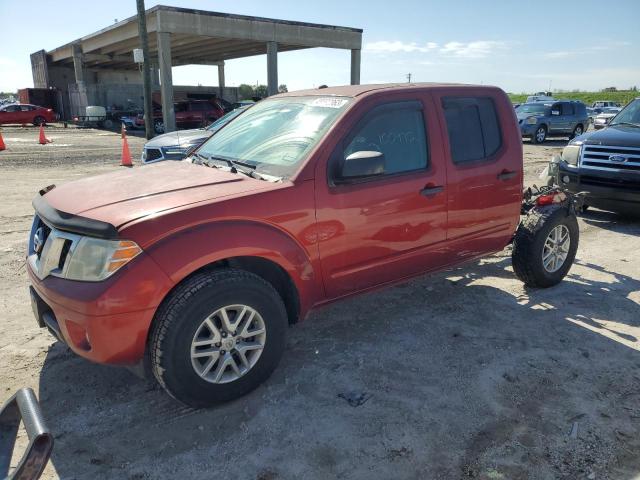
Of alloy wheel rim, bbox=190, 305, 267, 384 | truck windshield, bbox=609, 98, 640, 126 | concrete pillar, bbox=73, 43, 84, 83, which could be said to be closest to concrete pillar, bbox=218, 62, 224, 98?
concrete pillar, bbox=73, 43, 84, 83

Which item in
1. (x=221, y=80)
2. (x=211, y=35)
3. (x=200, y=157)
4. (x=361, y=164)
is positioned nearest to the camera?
(x=361, y=164)

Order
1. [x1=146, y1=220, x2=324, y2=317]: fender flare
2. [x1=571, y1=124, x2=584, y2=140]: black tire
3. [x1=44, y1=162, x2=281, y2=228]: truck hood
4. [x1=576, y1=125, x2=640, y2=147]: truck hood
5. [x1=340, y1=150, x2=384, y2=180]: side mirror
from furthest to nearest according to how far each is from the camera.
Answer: [x1=571, y1=124, x2=584, y2=140]: black tire, [x1=576, y1=125, x2=640, y2=147]: truck hood, [x1=340, y1=150, x2=384, y2=180]: side mirror, [x1=44, y1=162, x2=281, y2=228]: truck hood, [x1=146, y1=220, x2=324, y2=317]: fender flare

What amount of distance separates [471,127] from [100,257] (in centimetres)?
297

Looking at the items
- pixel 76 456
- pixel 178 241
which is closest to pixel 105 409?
pixel 76 456

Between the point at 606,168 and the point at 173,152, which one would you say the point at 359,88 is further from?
the point at 173,152

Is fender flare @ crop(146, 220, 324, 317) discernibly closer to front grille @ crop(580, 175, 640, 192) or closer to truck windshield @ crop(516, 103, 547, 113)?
front grille @ crop(580, 175, 640, 192)

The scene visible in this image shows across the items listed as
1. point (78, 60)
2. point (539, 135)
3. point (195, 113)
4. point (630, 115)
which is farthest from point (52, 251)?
point (78, 60)

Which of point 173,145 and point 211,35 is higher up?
point 211,35

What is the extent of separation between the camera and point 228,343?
294 cm

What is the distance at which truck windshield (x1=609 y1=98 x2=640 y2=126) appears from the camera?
8055mm

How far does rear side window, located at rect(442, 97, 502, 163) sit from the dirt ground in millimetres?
1338

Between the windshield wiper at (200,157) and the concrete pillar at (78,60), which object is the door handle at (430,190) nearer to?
the windshield wiper at (200,157)

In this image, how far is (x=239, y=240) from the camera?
112 inches

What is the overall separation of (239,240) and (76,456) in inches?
54.9
